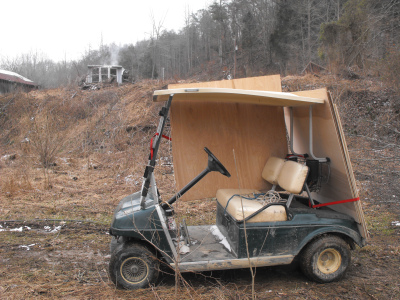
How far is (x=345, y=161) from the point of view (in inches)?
144

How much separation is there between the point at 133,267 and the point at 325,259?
2044 millimetres

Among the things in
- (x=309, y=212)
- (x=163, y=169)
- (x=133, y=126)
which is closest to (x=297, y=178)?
(x=309, y=212)

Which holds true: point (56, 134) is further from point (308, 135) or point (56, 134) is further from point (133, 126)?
point (308, 135)

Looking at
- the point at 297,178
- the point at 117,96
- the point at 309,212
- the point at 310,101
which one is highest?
the point at 117,96

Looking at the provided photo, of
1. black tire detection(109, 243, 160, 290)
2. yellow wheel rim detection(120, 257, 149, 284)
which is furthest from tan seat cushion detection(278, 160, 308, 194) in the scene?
yellow wheel rim detection(120, 257, 149, 284)

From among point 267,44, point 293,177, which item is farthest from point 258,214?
point 267,44

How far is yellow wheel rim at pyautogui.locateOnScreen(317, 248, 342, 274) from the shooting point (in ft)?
12.2

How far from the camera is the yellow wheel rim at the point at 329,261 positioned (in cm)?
372

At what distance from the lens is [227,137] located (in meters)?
4.88

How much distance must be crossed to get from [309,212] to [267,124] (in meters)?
1.59

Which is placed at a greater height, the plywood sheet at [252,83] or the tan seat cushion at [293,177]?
the plywood sheet at [252,83]

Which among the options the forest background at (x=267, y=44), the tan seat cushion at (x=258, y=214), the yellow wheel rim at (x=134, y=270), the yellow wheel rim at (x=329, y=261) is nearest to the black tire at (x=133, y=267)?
the yellow wheel rim at (x=134, y=270)

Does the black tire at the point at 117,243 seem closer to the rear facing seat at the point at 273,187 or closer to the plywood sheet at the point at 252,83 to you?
the rear facing seat at the point at 273,187

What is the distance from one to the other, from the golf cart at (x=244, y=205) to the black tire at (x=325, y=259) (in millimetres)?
10
